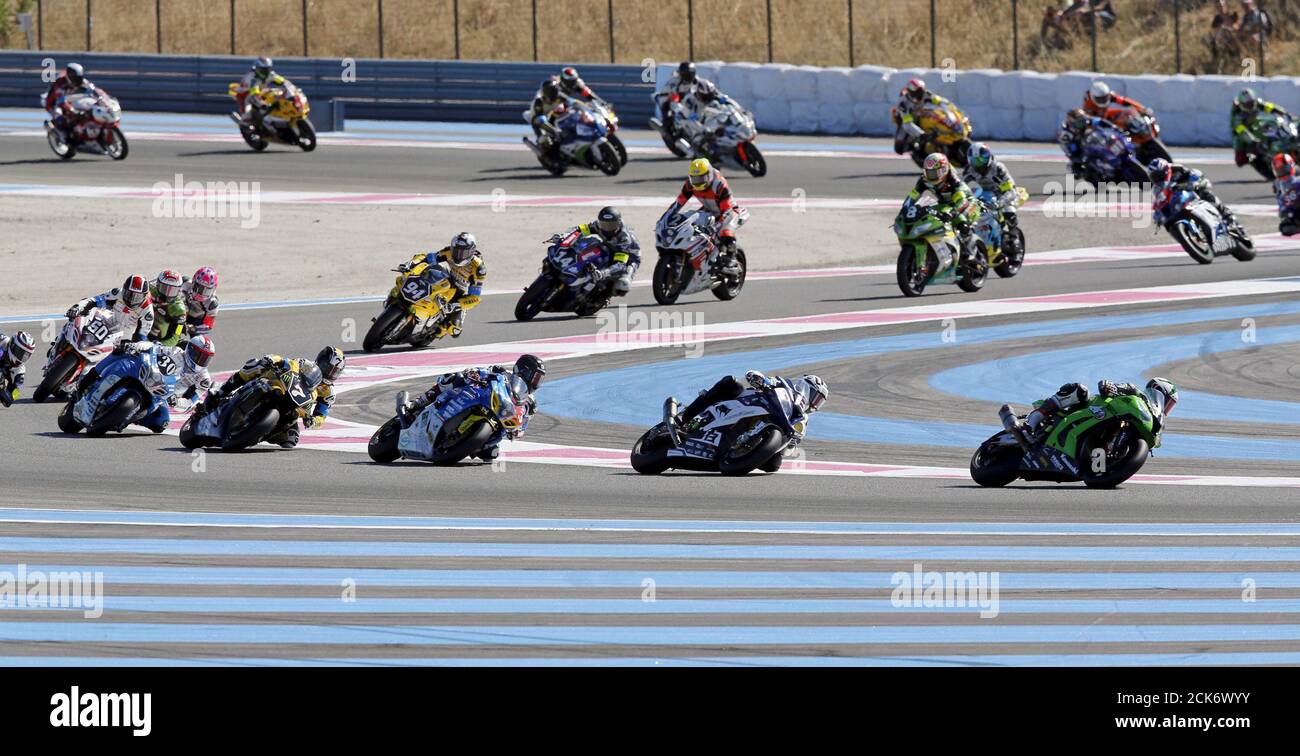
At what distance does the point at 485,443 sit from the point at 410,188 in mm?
19501

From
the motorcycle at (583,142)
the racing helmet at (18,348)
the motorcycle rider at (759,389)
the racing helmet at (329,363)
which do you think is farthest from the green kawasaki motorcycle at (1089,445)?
the motorcycle at (583,142)

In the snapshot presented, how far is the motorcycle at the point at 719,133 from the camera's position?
32.4 m

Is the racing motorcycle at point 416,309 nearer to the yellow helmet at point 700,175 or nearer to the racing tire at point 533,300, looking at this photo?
the racing tire at point 533,300

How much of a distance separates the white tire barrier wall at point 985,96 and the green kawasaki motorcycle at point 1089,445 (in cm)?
2478

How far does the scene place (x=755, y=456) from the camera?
42.8ft

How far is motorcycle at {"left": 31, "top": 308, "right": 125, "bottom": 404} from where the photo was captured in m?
15.6

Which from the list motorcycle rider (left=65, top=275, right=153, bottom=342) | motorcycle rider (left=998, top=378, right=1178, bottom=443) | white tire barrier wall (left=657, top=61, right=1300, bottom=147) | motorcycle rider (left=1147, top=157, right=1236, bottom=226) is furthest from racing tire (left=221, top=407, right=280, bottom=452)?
white tire barrier wall (left=657, top=61, right=1300, bottom=147)

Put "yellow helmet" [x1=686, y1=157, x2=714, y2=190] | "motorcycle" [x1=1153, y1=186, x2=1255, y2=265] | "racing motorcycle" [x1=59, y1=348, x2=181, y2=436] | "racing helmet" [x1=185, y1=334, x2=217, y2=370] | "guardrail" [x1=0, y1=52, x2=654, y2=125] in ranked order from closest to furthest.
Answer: "racing motorcycle" [x1=59, y1=348, x2=181, y2=436], "racing helmet" [x1=185, y1=334, x2=217, y2=370], "yellow helmet" [x1=686, y1=157, x2=714, y2=190], "motorcycle" [x1=1153, y1=186, x2=1255, y2=265], "guardrail" [x1=0, y1=52, x2=654, y2=125]

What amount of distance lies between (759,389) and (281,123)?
24.7 meters

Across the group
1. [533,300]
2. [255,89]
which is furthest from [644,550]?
[255,89]

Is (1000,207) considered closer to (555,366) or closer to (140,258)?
(555,366)

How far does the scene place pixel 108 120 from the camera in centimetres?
3412

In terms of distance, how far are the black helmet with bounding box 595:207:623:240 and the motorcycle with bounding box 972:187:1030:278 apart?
4.49 metres

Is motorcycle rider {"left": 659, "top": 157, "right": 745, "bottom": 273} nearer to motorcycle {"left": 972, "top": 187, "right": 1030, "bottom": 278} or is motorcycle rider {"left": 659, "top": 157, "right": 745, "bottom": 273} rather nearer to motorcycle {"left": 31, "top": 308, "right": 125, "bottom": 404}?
motorcycle {"left": 972, "top": 187, "right": 1030, "bottom": 278}
